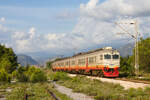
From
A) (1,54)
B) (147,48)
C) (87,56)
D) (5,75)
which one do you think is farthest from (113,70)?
(1,54)

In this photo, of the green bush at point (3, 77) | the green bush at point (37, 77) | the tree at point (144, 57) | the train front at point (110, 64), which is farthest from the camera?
the tree at point (144, 57)

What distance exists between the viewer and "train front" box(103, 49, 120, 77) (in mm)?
29281

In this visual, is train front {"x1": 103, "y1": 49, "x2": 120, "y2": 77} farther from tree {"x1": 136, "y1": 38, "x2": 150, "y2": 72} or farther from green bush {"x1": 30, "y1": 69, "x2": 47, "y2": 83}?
tree {"x1": 136, "y1": 38, "x2": 150, "y2": 72}

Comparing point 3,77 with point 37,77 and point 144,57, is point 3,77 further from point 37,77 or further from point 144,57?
point 144,57

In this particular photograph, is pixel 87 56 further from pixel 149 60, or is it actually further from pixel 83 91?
pixel 83 91

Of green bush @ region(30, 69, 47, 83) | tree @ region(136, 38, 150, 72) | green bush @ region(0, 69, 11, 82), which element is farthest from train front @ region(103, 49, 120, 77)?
tree @ region(136, 38, 150, 72)

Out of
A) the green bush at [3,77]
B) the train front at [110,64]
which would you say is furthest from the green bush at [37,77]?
the train front at [110,64]

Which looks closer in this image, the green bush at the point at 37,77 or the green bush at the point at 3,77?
the green bush at the point at 3,77

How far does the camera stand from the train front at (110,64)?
29281 mm

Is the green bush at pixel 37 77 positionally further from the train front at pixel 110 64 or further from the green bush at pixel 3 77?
the train front at pixel 110 64

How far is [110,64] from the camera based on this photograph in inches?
1161

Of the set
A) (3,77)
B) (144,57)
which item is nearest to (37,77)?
(3,77)

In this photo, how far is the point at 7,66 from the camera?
4316 cm

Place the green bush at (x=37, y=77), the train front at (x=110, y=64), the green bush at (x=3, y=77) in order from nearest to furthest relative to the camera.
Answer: the green bush at (x=3, y=77), the green bush at (x=37, y=77), the train front at (x=110, y=64)
